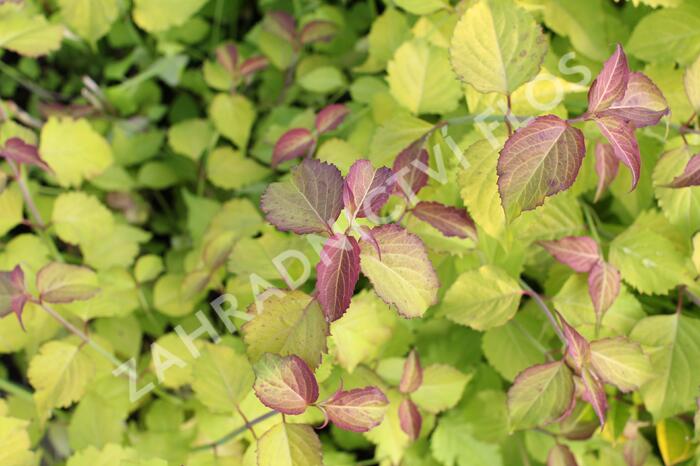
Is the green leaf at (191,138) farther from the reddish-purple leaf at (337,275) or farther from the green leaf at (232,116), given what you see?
the reddish-purple leaf at (337,275)

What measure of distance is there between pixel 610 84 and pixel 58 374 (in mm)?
997

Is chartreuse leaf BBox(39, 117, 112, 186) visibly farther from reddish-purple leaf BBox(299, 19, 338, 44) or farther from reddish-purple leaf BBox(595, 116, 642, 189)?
reddish-purple leaf BBox(595, 116, 642, 189)

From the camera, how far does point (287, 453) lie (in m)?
0.76

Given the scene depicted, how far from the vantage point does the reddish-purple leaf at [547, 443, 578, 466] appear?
0.99m

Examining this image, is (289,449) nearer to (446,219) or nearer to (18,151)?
(446,219)

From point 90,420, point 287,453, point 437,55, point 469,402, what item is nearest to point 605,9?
point 437,55

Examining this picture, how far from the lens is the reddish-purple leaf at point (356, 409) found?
2.54 ft

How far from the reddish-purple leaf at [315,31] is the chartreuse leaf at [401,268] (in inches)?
30.6

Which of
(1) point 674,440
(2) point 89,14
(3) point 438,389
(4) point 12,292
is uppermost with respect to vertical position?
(2) point 89,14

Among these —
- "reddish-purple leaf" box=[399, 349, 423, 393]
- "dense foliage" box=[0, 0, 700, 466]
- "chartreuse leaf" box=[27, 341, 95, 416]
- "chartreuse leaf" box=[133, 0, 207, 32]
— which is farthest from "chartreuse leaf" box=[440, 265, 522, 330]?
"chartreuse leaf" box=[133, 0, 207, 32]

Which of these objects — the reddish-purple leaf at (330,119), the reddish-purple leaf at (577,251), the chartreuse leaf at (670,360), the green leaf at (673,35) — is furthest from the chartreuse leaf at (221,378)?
the green leaf at (673,35)

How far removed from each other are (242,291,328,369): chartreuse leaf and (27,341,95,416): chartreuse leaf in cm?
47

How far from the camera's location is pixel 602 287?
3.14 ft

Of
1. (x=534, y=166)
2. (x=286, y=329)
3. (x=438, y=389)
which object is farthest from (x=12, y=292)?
(x=534, y=166)
